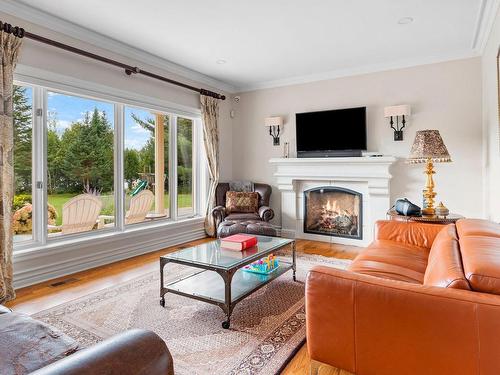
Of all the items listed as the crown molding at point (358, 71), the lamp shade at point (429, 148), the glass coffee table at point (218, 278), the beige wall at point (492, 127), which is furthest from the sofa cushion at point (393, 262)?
the crown molding at point (358, 71)

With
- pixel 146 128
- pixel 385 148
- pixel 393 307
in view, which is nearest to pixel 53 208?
pixel 146 128

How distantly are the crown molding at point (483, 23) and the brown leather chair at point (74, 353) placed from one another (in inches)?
143

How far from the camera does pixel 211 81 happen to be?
5238 mm

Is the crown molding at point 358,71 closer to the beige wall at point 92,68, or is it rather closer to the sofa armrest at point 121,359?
the beige wall at point 92,68

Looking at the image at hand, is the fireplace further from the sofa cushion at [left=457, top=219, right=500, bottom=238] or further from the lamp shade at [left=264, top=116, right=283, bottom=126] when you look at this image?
the sofa cushion at [left=457, top=219, right=500, bottom=238]

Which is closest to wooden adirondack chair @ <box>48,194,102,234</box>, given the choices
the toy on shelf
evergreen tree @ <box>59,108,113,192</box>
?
evergreen tree @ <box>59,108,113,192</box>

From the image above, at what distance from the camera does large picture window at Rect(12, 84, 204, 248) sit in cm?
321

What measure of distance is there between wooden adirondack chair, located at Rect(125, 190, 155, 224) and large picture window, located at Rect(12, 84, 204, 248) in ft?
0.04

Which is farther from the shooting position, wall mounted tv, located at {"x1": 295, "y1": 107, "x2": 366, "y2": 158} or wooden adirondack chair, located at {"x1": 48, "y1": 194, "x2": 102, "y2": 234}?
wall mounted tv, located at {"x1": 295, "y1": 107, "x2": 366, "y2": 158}

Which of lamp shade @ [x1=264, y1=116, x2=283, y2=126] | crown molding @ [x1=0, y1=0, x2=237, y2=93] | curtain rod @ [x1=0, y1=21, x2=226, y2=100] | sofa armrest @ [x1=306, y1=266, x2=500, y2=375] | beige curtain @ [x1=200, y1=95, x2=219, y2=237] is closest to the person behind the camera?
sofa armrest @ [x1=306, y1=266, x2=500, y2=375]

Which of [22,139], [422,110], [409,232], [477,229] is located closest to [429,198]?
[409,232]

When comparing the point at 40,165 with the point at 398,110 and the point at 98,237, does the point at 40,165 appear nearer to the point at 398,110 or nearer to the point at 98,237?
the point at 98,237

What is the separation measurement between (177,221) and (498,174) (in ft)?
12.9

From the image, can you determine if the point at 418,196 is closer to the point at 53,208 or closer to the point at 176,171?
the point at 176,171
